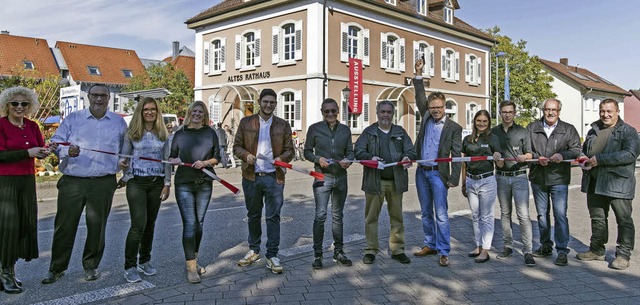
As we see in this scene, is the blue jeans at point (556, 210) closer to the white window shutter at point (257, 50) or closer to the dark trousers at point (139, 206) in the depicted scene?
the dark trousers at point (139, 206)

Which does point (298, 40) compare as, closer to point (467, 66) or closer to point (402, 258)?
point (467, 66)

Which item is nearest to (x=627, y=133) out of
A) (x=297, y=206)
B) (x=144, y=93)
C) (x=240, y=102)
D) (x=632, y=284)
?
(x=632, y=284)

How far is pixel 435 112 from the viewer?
5680mm

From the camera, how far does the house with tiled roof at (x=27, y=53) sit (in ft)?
169

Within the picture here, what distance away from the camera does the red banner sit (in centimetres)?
2653

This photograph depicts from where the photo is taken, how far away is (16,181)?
15.1 ft

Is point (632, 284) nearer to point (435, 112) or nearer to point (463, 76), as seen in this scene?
point (435, 112)

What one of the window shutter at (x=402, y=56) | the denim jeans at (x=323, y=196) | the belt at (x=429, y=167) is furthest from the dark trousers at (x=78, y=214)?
the window shutter at (x=402, y=56)

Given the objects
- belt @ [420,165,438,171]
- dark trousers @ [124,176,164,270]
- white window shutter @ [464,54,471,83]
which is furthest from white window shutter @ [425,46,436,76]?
dark trousers @ [124,176,164,270]

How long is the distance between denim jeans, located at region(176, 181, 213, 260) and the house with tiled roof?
175ft

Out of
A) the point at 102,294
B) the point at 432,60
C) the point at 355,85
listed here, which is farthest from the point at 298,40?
the point at 102,294

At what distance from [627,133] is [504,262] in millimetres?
1946

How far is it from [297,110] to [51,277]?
21844 mm

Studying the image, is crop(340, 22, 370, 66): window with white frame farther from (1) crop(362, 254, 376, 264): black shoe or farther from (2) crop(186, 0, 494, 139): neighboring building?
(1) crop(362, 254, 376, 264): black shoe
